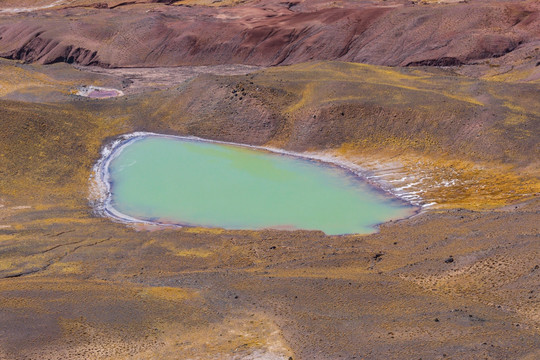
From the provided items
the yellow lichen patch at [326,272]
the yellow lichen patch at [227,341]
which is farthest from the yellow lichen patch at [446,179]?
the yellow lichen patch at [227,341]

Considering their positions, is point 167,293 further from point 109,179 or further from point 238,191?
point 109,179

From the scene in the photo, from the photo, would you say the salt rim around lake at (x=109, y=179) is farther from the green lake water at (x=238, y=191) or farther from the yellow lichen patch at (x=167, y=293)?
the yellow lichen patch at (x=167, y=293)

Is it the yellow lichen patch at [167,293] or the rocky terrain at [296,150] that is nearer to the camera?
the rocky terrain at [296,150]

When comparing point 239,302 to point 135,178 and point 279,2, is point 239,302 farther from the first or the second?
point 279,2

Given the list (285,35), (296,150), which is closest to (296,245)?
(296,150)

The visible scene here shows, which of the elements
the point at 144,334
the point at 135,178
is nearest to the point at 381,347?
the point at 144,334

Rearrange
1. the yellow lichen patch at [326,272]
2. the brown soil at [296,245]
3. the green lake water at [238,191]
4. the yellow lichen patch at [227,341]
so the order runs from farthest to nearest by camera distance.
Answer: the green lake water at [238,191] < the yellow lichen patch at [326,272] < the brown soil at [296,245] < the yellow lichen patch at [227,341]

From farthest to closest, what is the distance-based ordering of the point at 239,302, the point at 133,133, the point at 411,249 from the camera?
the point at 133,133
the point at 411,249
the point at 239,302
